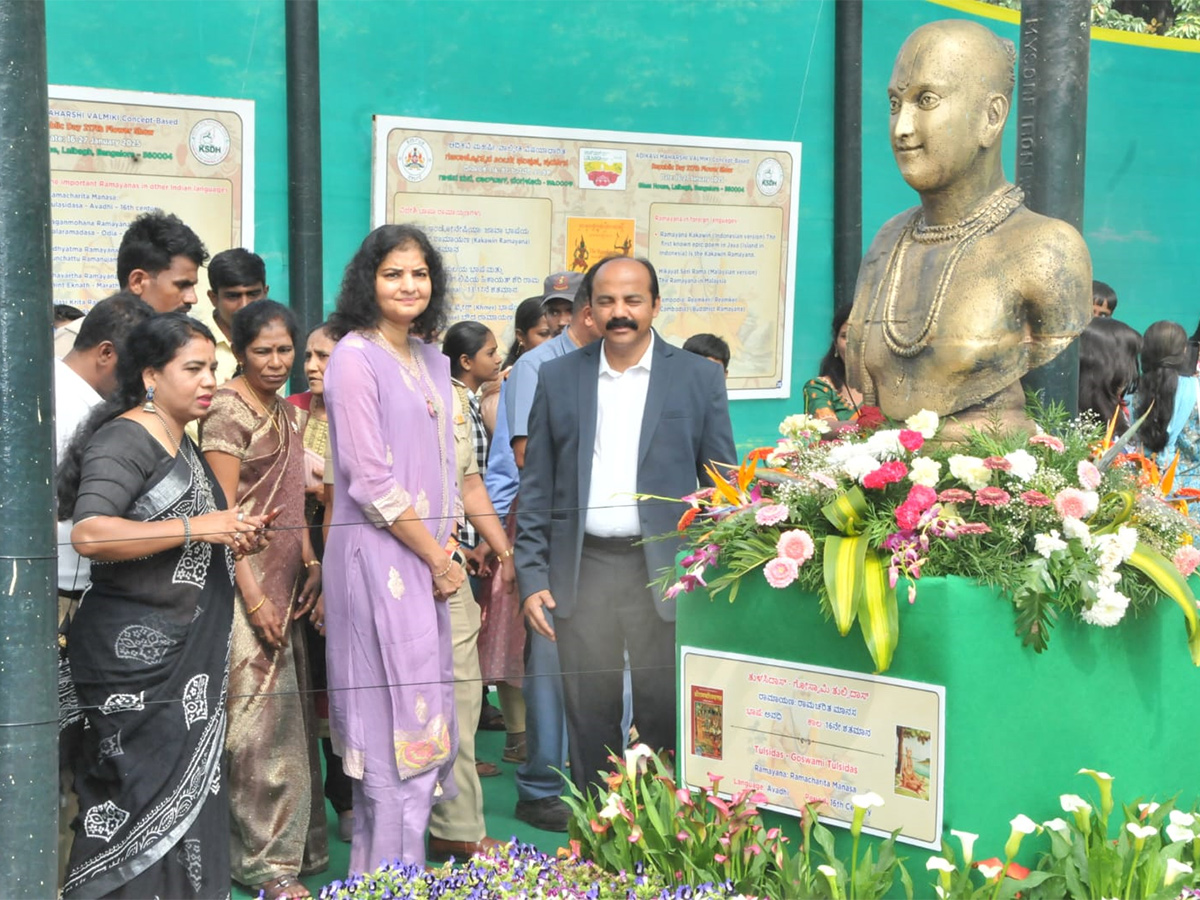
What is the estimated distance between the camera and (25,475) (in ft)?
10.6

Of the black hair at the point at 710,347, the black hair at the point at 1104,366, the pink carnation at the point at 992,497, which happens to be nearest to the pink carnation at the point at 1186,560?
the pink carnation at the point at 992,497

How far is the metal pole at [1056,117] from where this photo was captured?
4.34m

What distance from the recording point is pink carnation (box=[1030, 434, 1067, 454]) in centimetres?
355

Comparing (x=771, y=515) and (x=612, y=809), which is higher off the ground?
(x=771, y=515)

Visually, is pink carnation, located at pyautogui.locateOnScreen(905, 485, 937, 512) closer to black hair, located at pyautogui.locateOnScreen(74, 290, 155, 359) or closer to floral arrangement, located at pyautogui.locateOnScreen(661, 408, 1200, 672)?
floral arrangement, located at pyautogui.locateOnScreen(661, 408, 1200, 672)

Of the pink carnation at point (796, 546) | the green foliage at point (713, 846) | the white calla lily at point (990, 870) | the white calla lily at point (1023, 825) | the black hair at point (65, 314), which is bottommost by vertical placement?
the green foliage at point (713, 846)

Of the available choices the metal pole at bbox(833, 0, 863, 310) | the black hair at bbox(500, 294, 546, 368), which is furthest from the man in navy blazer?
the metal pole at bbox(833, 0, 863, 310)

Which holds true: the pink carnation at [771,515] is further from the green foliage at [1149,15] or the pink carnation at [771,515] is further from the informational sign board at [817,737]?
the green foliage at [1149,15]

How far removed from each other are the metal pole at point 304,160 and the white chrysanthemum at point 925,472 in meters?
3.79

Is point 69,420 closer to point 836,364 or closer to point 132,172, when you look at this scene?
point 132,172

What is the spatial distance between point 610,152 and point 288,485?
3.59 metres

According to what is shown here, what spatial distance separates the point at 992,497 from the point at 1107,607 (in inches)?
13.1

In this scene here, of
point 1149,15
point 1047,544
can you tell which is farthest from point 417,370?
point 1149,15

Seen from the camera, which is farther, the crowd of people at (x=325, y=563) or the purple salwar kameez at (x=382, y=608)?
Answer: the purple salwar kameez at (x=382, y=608)
